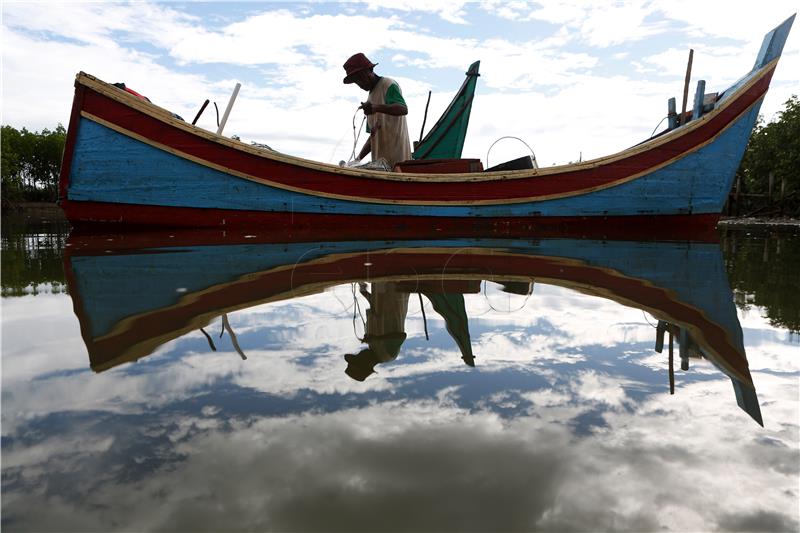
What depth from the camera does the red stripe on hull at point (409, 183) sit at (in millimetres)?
7180

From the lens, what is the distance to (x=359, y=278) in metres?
3.50

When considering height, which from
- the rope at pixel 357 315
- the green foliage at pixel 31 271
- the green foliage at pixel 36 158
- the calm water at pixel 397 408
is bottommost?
the calm water at pixel 397 408

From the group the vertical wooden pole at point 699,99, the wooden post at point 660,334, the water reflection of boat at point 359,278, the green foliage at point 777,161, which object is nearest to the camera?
the wooden post at point 660,334

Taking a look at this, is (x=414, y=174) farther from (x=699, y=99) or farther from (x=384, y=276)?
(x=699, y=99)

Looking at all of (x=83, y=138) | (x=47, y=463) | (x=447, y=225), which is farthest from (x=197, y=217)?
(x=47, y=463)

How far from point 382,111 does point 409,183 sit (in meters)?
1.21

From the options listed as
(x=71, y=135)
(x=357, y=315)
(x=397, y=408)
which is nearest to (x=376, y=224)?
(x=71, y=135)

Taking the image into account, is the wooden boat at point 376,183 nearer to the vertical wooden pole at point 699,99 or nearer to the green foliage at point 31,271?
the vertical wooden pole at point 699,99

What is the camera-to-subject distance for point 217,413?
4.58 feet

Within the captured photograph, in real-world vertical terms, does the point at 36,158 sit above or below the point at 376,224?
above

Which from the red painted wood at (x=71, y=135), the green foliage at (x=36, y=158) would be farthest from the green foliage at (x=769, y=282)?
the green foliage at (x=36, y=158)

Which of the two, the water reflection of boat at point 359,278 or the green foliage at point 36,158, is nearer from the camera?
the water reflection of boat at point 359,278

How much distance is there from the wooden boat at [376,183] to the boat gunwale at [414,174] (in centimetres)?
2

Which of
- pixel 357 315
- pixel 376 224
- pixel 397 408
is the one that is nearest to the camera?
pixel 397 408
